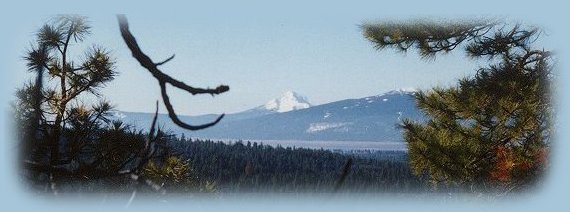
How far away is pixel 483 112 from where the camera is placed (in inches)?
75.5

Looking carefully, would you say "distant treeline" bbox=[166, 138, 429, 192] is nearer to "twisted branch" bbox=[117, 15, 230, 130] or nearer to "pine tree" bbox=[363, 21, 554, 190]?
"pine tree" bbox=[363, 21, 554, 190]

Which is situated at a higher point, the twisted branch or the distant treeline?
the twisted branch

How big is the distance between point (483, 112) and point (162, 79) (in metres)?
1.81

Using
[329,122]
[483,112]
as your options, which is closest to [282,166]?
[483,112]

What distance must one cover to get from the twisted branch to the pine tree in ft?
5.63

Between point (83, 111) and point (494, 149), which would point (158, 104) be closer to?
point (83, 111)

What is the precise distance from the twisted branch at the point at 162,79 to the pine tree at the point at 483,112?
5.63 ft

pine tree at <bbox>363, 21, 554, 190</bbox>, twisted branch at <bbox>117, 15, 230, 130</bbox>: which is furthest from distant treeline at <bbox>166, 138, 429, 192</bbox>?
twisted branch at <bbox>117, 15, 230, 130</bbox>

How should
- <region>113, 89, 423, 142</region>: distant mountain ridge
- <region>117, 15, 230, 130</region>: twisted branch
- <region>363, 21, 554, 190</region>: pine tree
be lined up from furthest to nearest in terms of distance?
<region>113, 89, 423, 142</region>: distant mountain ridge, <region>363, 21, 554, 190</region>: pine tree, <region>117, 15, 230, 130</region>: twisted branch

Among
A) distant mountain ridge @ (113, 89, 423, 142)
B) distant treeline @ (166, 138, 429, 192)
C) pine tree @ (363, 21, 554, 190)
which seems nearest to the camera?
pine tree @ (363, 21, 554, 190)

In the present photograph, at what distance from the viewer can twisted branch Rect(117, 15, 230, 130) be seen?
22 cm

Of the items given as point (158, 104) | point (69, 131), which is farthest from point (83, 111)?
point (158, 104)

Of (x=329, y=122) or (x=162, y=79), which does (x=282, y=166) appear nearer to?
(x=162, y=79)

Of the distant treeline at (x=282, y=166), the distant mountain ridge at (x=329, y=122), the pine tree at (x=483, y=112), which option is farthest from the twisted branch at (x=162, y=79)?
the distant mountain ridge at (x=329, y=122)
